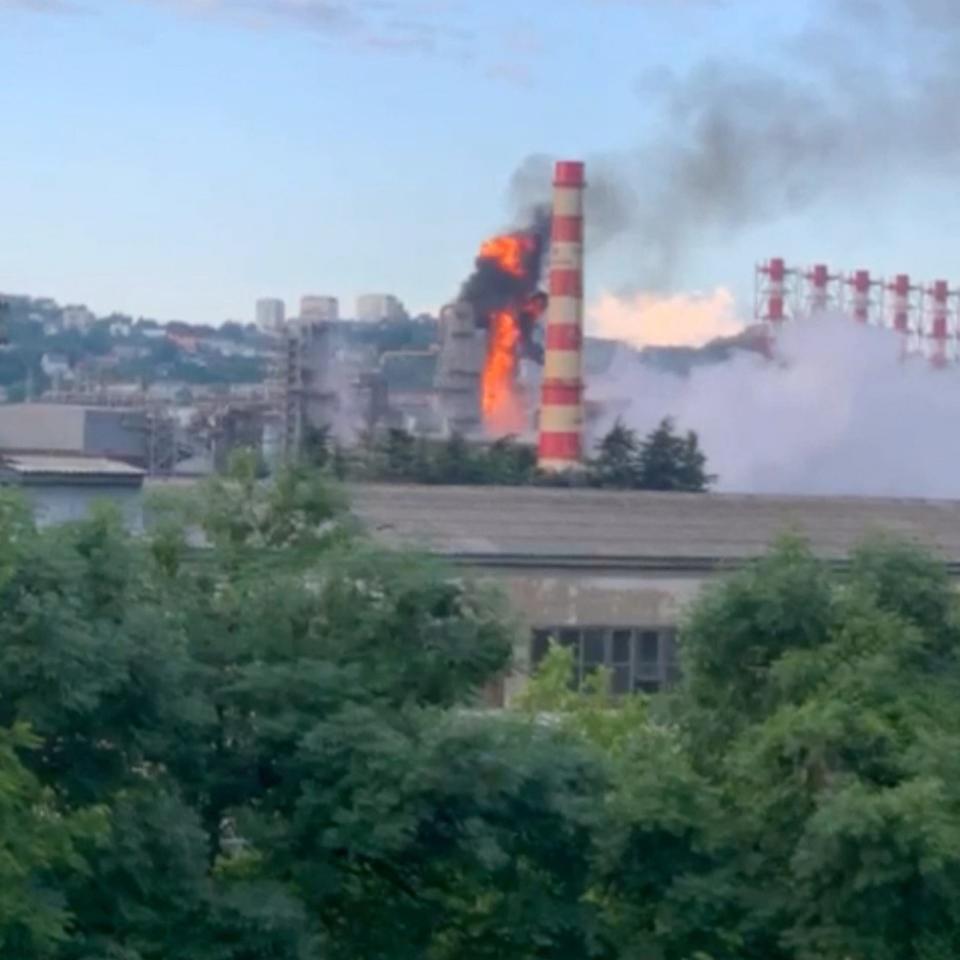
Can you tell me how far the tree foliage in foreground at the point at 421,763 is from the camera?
11.3 metres

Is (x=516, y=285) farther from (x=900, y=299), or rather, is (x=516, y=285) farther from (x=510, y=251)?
(x=900, y=299)

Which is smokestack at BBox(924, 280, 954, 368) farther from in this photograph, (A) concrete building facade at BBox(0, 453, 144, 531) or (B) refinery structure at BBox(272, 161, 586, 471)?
(A) concrete building facade at BBox(0, 453, 144, 531)

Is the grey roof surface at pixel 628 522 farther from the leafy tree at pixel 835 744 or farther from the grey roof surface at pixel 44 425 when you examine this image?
the grey roof surface at pixel 44 425

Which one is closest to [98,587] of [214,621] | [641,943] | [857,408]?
[214,621]

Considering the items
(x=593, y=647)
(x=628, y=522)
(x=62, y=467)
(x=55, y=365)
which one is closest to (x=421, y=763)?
(x=62, y=467)

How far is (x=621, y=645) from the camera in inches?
1086

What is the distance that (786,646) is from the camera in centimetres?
1373

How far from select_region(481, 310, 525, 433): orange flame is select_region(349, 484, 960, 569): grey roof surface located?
62.8 ft

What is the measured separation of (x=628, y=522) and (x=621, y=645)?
3186mm

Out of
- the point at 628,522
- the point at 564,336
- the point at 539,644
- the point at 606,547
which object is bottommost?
the point at 539,644

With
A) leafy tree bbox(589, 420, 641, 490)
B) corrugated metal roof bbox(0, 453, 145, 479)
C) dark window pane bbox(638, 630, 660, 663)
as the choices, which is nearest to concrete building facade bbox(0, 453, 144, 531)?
corrugated metal roof bbox(0, 453, 145, 479)

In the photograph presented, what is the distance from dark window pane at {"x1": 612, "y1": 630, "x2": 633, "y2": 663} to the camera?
27.6 metres

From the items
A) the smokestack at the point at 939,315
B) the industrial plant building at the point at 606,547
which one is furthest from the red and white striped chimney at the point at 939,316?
the industrial plant building at the point at 606,547

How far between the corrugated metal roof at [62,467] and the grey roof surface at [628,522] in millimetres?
2576
